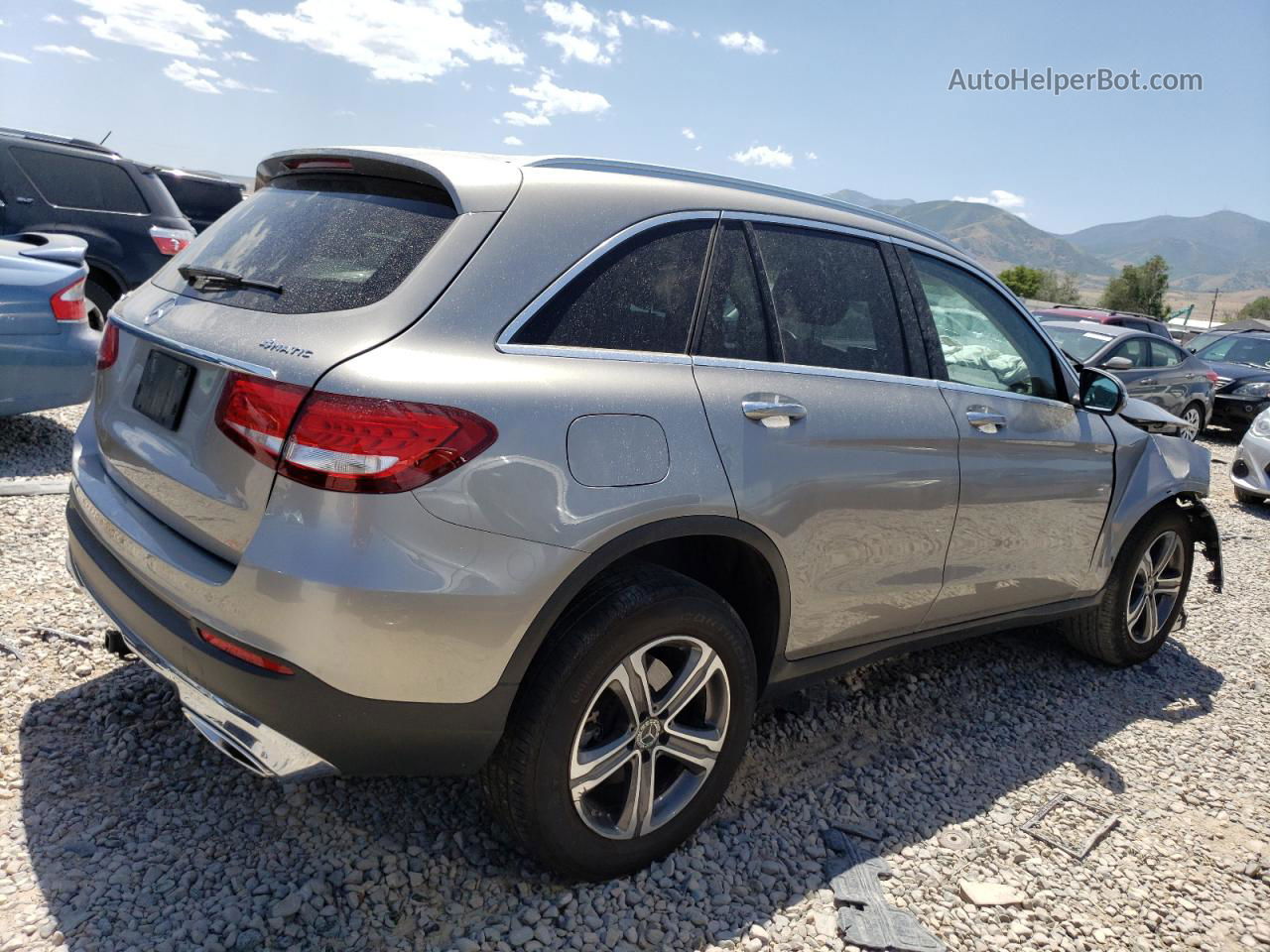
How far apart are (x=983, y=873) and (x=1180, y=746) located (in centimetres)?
154

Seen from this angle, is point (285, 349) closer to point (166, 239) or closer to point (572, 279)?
point (572, 279)

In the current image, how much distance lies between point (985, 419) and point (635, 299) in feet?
4.91

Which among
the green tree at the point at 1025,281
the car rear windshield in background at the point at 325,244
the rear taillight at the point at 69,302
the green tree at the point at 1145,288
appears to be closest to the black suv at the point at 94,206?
the rear taillight at the point at 69,302

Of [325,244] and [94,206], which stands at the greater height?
[325,244]

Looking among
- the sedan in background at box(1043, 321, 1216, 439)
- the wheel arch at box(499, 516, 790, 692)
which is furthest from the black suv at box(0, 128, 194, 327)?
the sedan in background at box(1043, 321, 1216, 439)

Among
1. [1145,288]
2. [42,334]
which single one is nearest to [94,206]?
[42,334]

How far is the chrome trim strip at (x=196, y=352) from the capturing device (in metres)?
2.11

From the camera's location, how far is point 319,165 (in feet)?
8.80

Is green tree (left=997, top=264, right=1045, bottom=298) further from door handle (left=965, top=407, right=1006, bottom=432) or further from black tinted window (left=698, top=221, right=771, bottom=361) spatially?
black tinted window (left=698, top=221, right=771, bottom=361)

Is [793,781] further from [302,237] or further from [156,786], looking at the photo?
[302,237]

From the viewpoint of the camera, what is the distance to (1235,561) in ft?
22.7

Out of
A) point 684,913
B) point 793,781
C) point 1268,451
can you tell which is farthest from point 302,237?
point 1268,451

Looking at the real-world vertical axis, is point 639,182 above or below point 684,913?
above

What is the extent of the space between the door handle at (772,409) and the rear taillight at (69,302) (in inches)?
187
